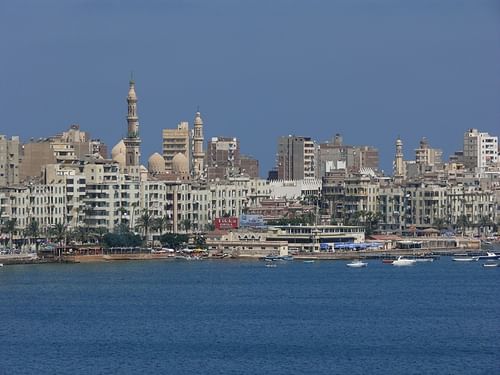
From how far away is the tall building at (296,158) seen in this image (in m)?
156

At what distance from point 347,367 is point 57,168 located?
60.4 metres

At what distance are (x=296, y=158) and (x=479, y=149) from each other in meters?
14.6

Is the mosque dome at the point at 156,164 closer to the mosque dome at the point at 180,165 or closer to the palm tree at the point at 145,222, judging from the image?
the mosque dome at the point at 180,165

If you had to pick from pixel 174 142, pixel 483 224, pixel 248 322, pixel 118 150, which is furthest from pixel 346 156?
pixel 248 322

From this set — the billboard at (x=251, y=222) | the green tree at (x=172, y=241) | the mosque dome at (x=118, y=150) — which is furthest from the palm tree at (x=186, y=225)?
the mosque dome at (x=118, y=150)

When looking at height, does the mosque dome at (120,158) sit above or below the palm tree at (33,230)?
above

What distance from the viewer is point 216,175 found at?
14250 cm

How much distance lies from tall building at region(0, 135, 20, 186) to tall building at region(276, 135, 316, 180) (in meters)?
41.3

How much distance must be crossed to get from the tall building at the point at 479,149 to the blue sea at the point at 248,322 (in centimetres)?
6504

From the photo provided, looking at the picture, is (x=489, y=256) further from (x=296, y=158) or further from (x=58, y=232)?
(x=296, y=158)

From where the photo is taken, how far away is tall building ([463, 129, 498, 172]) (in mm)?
158250

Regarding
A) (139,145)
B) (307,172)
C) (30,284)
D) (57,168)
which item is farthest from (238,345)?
(307,172)

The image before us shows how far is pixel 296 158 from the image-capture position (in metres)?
157

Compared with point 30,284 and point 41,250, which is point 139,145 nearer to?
point 41,250
